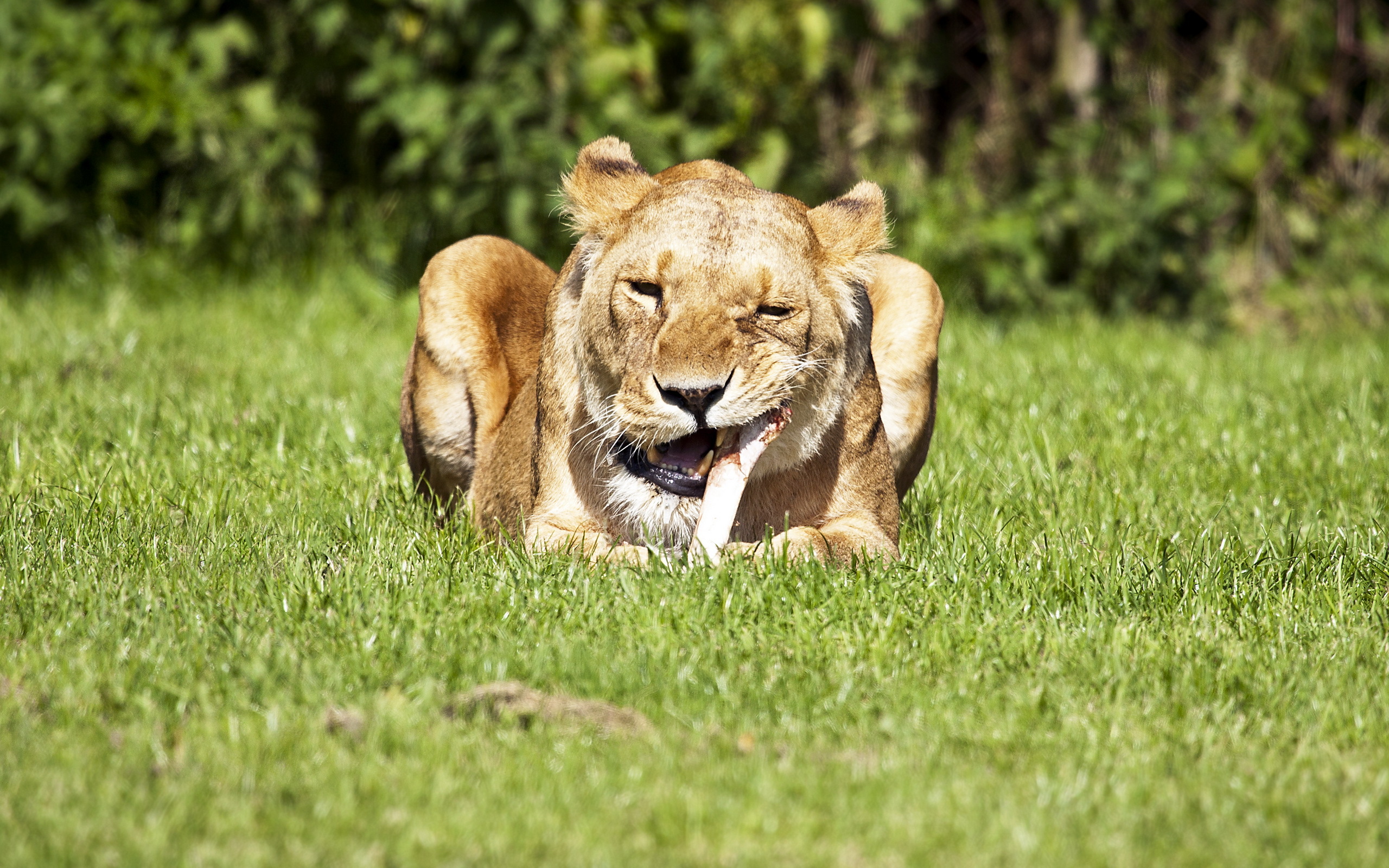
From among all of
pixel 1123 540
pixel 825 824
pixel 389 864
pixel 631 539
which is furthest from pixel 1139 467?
pixel 389 864

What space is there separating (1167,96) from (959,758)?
6946mm

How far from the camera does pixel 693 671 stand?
304 cm

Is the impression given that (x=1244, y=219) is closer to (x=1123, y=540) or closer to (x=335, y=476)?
(x=1123, y=540)

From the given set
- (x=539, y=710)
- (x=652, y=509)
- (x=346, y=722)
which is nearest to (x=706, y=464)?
(x=652, y=509)

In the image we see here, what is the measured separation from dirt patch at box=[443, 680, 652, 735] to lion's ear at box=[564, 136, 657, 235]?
142 cm

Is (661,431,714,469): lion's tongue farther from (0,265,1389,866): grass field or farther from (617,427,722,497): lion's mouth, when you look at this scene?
(0,265,1389,866): grass field

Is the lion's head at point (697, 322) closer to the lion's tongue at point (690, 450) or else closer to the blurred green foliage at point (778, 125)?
the lion's tongue at point (690, 450)

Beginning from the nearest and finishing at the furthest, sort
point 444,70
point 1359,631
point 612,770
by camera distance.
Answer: point 612,770
point 1359,631
point 444,70

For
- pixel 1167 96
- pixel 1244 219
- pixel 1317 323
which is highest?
pixel 1167 96

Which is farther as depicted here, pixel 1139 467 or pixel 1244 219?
pixel 1244 219

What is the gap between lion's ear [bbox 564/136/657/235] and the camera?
384 cm

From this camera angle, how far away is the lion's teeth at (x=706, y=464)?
356cm

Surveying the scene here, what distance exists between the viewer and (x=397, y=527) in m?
4.10

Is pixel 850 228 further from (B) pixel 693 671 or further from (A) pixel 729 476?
(B) pixel 693 671
